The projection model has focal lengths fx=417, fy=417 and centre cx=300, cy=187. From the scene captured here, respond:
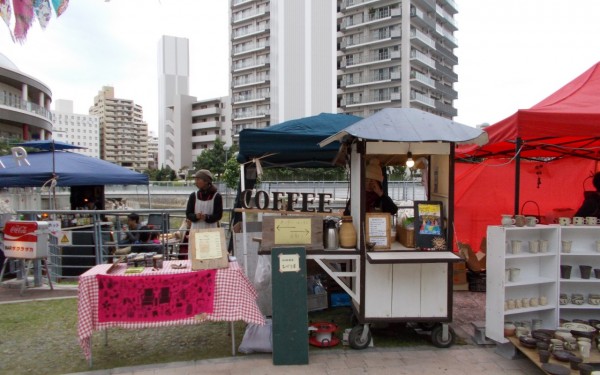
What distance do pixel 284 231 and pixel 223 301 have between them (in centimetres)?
89

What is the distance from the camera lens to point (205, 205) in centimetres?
566

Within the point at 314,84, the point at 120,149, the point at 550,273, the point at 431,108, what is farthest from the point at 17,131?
the point at 120,149

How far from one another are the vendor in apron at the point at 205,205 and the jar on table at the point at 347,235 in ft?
6.35

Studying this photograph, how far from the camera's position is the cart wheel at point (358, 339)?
4148 mm

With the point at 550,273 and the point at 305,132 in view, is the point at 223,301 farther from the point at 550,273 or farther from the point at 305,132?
the point at 550,273

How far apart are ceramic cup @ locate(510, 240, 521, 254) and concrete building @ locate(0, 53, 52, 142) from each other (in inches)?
1440

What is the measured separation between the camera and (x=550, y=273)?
177 inches

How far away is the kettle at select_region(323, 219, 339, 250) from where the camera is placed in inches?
167

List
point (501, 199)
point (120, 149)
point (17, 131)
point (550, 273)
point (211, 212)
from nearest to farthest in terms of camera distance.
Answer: point (550, 273), point (211, 212), point (501, 199), point (17, 131), point (120, 149)

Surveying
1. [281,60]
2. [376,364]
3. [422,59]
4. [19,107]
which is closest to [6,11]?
[376,364]

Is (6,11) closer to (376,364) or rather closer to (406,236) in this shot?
(406,236)

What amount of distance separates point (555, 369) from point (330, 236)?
217 centimetres

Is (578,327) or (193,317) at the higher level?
(193,317)

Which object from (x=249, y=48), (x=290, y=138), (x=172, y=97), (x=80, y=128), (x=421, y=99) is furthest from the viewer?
(x=80, y=128)
